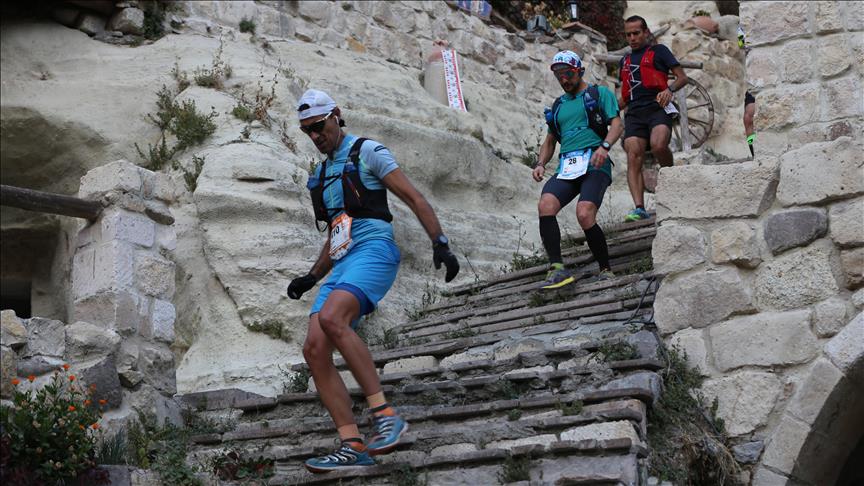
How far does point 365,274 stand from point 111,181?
7.41ft

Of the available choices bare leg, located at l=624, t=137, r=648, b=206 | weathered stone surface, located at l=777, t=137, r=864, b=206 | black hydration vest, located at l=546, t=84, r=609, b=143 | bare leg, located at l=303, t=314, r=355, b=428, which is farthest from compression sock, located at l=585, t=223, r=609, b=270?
bare leg, located at l=303, t=314, r=355, b=428

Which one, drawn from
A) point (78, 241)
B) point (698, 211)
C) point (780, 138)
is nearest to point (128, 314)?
point (78, 241)

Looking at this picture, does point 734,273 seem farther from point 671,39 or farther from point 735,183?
point 671,39

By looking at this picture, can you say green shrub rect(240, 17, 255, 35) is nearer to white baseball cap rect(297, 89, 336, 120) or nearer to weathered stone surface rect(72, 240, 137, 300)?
weathered stone surface rect(72, 240, 137, 300)

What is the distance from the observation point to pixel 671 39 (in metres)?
18.0

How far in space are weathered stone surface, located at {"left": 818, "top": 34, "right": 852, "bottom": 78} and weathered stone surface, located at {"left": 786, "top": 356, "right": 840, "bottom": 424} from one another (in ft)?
5.45

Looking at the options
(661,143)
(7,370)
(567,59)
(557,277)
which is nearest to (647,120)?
(661,143)

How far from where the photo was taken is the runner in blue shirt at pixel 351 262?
19.1 feet

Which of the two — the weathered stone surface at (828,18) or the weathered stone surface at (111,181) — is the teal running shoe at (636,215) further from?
the weathered stone surface at (111,181)

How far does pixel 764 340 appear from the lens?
254 inches

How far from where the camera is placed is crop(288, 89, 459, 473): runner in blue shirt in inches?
229

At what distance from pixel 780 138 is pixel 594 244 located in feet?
5.94

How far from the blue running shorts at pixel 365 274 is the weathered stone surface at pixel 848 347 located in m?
2.33

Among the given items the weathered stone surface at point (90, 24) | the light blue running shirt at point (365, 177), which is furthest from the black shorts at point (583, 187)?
the weathered stone surface at point (90, 24)
